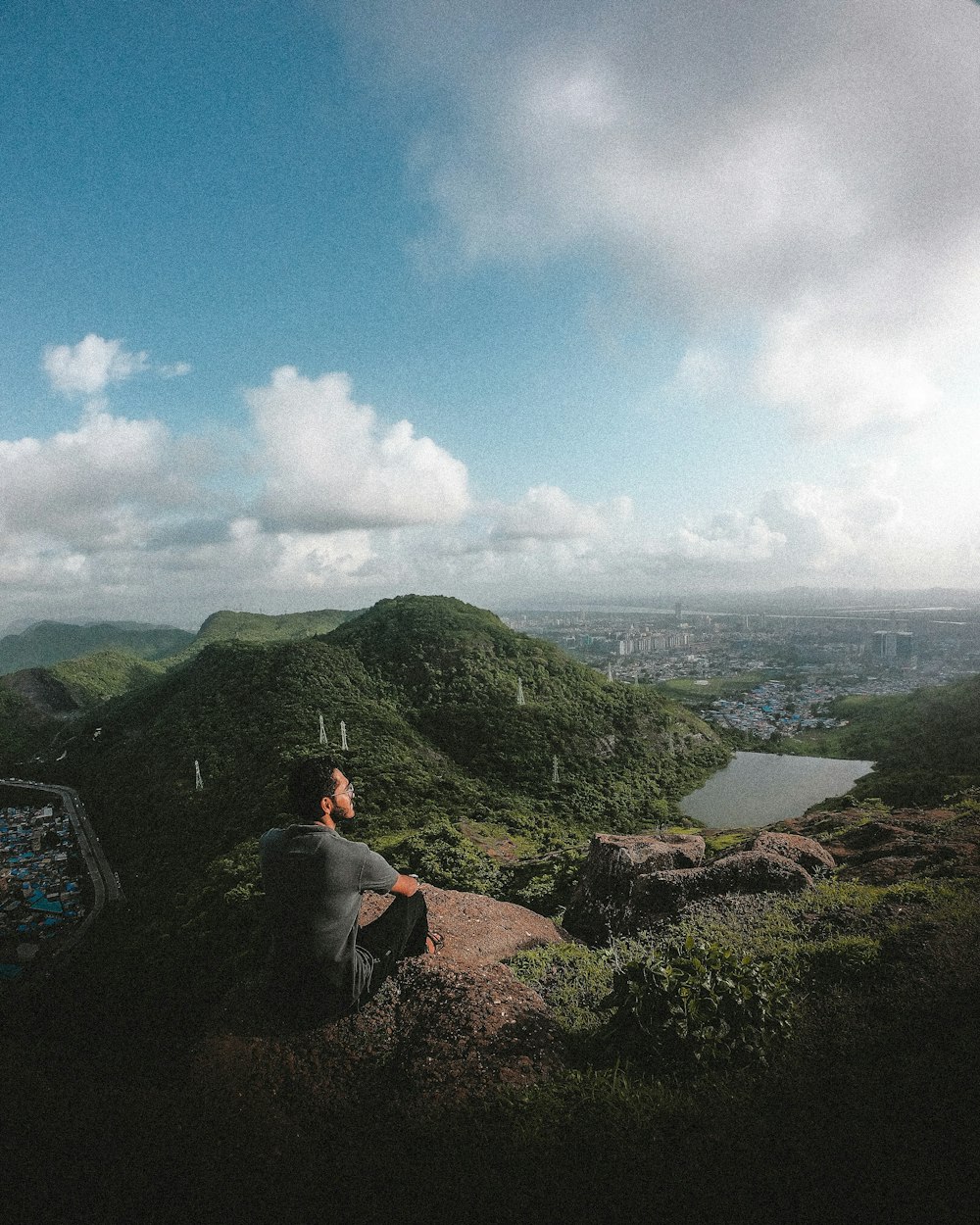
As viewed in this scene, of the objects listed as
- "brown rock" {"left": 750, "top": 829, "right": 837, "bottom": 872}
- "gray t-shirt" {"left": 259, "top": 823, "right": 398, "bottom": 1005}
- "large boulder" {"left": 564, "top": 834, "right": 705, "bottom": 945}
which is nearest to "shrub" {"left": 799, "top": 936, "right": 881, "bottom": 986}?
"large boulder" {"left": 564, "top": 834, "right": 705, "bottom": 945}

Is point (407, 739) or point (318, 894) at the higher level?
point (318, 894)

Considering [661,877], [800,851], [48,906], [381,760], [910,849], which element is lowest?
[48,906]

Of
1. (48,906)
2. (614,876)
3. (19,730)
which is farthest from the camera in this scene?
(19,730)

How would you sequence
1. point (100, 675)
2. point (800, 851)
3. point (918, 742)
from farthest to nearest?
point (100, 675) < point (918, 742) < point (800, 851)

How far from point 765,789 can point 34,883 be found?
176 feet

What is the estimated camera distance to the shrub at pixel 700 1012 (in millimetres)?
3969

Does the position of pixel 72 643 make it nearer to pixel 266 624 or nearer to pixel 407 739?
pixel 266 624

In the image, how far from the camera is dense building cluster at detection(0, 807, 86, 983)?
976 inches

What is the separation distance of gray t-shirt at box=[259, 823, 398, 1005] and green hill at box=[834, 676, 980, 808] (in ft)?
108

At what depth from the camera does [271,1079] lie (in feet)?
13.4

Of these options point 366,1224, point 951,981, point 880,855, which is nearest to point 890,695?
point 880,855

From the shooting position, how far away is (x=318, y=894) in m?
3.88

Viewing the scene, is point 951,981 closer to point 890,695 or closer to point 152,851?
point 152,851

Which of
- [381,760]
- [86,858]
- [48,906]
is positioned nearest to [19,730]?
[86,858]
